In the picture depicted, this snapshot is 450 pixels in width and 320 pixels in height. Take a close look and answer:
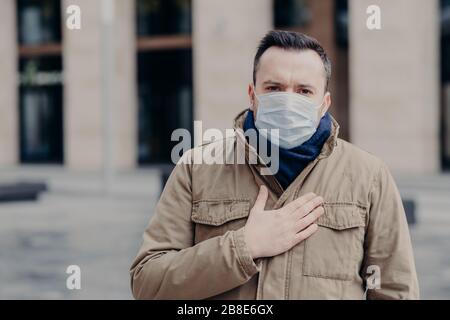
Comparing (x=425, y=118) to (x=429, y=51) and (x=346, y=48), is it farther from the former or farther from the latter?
(x=346, y=48)

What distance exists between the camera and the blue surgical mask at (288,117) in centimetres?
232

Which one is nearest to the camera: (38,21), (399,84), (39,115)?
(399,84)

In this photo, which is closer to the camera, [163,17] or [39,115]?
[163,17]

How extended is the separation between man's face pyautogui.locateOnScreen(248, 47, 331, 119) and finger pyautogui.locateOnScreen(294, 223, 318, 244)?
37 cm

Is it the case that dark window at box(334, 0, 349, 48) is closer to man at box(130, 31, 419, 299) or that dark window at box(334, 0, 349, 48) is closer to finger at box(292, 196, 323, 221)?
man at box(130, 31, 419, 299)

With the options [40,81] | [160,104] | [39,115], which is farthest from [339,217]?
[39,115]

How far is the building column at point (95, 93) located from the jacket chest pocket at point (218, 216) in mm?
25694

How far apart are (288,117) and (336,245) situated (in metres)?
0.40

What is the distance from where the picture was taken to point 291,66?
231 centimetres

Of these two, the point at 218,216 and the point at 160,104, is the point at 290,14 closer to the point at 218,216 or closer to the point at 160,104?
the point at 160,104

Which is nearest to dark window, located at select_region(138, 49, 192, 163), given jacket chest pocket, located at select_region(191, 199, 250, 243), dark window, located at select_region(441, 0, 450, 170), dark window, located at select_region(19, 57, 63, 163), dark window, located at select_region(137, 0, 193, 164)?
dark window, located at select_region(137, 0, 193, 164)

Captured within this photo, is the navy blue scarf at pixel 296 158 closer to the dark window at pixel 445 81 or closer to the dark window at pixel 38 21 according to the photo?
the dark window at pixel 445 81
